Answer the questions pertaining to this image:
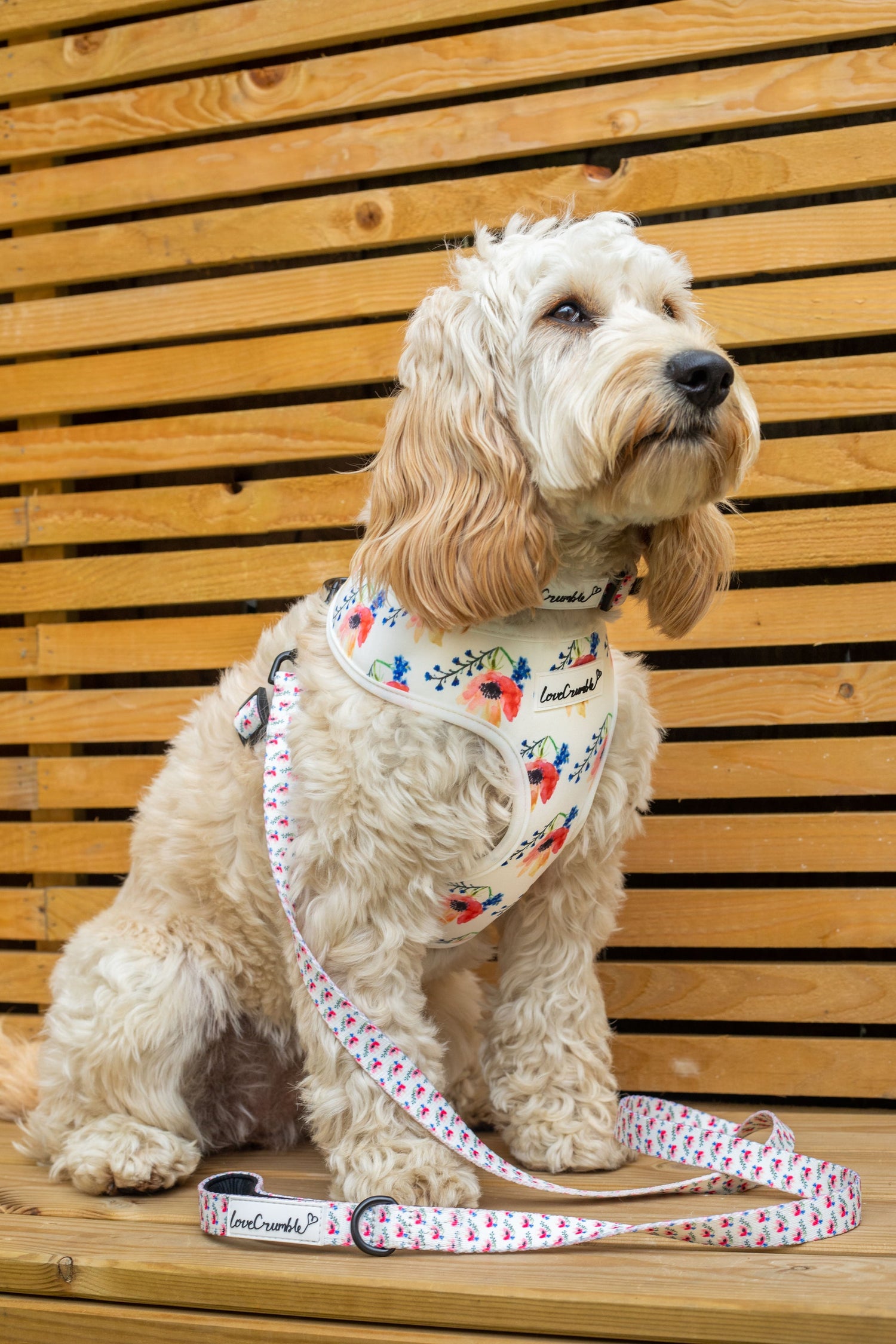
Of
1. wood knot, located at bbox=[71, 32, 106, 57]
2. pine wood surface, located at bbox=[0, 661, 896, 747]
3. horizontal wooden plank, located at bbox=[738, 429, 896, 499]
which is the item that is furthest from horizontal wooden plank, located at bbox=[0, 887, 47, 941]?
wood knot, located at bbox=[71, 32, 106, 57]

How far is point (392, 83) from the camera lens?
2795mm

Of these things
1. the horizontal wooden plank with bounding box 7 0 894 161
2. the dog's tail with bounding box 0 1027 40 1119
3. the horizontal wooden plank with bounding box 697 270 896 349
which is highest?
the horizontal wooden plank with bounding box 7 0 894 161

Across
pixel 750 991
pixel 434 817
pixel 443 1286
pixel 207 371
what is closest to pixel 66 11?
pixel 207 371

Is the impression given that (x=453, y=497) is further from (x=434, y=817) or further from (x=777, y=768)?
(x=777, y=768)

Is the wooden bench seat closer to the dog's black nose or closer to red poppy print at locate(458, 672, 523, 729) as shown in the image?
red poppy print at locate(458, 672, 523, 729)

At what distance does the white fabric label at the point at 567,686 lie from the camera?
1.91 meters

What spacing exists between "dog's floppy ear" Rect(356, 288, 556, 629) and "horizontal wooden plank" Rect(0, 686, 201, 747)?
1287 mm

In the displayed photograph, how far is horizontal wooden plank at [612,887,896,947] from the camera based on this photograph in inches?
102

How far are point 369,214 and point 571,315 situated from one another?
119cm

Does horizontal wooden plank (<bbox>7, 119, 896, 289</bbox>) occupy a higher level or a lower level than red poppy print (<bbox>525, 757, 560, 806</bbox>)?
higher

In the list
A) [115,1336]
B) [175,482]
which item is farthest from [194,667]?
[115,1336]

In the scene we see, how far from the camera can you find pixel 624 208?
2662 mm

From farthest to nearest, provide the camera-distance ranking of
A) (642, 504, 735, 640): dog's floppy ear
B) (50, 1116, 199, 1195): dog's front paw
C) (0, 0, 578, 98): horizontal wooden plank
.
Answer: (0, 0, 578, 98): horizontal wooden plank, (50, 1116, 199, 1195): dog's front paw, (642, 504, 735, 640): dog's floppy ear

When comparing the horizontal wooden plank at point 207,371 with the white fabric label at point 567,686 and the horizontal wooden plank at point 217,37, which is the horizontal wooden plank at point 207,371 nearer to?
the horizontal wooden plank at point 217,37
